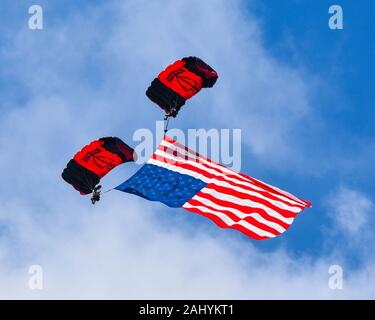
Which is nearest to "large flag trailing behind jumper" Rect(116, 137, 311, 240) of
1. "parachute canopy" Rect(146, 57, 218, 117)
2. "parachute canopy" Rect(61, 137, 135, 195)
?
"parachute canopy" Rect(146, 57, 218, 117)

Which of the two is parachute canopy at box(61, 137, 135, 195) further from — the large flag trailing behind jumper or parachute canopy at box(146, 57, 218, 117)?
parachute canopy at box(146, 57, 218, 117)

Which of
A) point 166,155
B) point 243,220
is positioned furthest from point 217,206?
point 166,155

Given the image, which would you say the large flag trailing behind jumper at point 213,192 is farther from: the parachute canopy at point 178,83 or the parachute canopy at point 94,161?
the parachute canopy at point 94,161

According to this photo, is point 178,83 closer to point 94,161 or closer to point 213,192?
point 94,161

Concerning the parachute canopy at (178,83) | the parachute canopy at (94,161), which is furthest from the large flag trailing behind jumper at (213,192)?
the parachute canopy at (94,161)

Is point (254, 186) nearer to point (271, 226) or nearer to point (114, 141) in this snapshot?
point (271, 226)

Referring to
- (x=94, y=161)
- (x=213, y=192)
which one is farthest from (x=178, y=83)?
(x=213, y=192)
